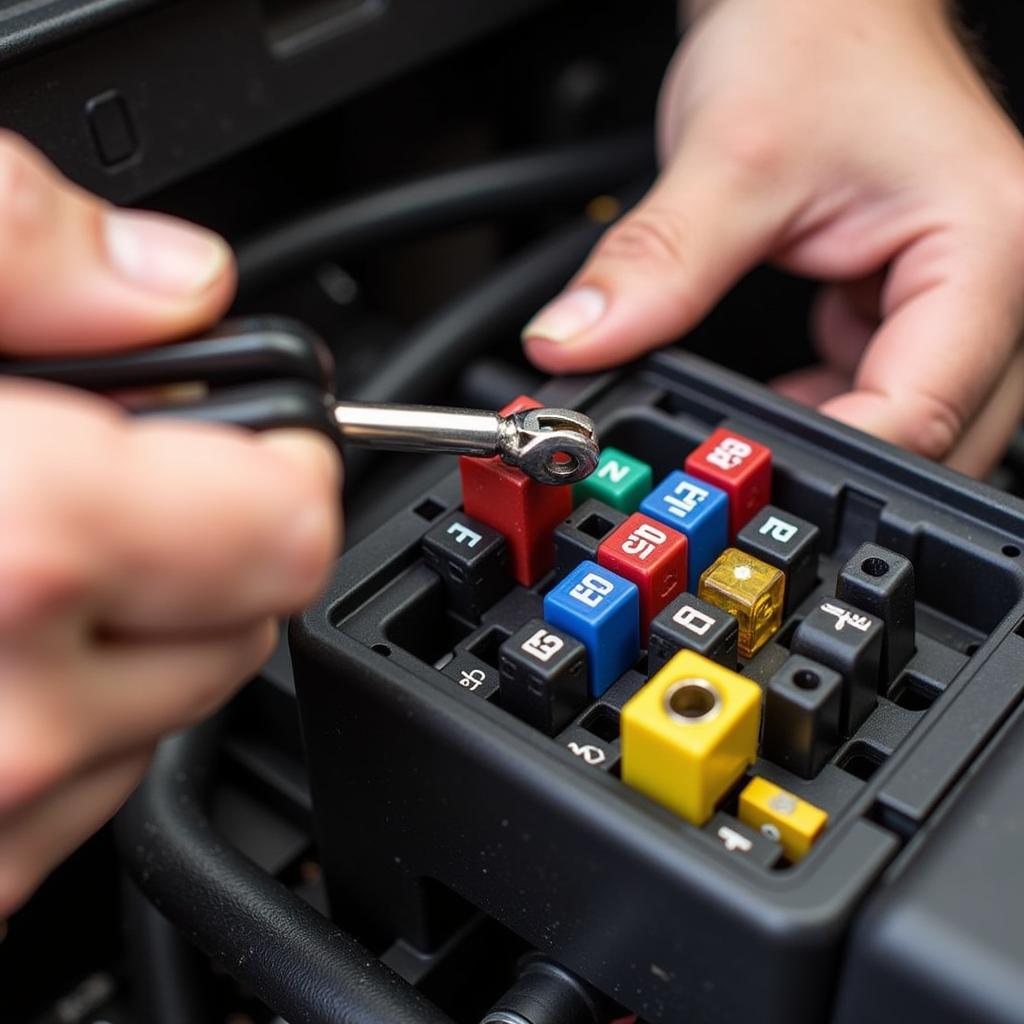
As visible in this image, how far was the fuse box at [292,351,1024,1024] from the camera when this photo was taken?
466 millimetres

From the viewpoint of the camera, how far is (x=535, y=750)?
19.3 inches

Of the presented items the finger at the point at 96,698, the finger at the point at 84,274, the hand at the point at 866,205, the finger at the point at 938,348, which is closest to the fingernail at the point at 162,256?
the finger at the point at 84,274

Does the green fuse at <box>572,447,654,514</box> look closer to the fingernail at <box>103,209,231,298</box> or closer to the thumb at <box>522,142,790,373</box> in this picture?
the thumb at <box>522,142,790,373</box>

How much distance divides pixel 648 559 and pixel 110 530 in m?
0.25

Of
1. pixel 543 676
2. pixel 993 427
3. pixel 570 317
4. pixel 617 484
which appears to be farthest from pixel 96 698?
pixel 993 427

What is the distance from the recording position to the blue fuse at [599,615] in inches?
20.9

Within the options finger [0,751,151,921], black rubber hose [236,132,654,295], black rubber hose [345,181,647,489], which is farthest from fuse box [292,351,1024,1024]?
black rubber hose [236,132,654,295]

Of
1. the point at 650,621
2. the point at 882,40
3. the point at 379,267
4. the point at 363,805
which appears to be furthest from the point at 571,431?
the point at 379,267

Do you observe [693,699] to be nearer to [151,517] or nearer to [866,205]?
[151,517]

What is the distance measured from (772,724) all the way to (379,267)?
78 centimetres

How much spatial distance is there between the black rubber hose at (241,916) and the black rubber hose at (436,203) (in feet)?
1.35

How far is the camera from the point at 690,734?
1.52ft

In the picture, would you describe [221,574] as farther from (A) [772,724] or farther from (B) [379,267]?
(B) [379,267]

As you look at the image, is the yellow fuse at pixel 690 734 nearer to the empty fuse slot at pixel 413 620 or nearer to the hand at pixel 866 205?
the empty fuse slot at pixel 413 620
